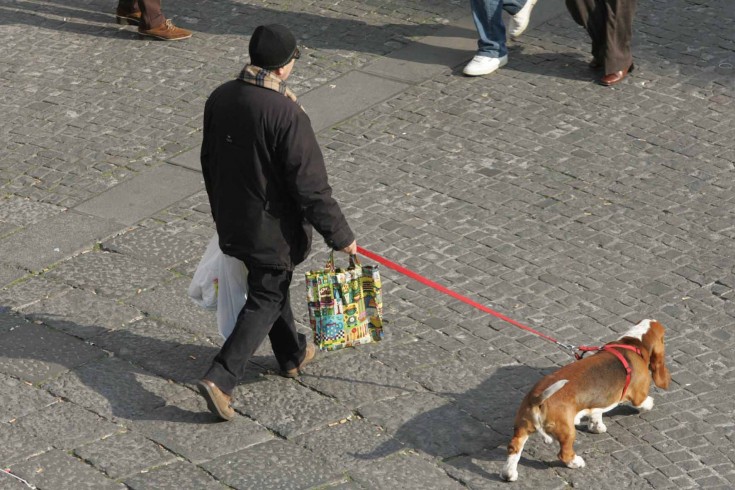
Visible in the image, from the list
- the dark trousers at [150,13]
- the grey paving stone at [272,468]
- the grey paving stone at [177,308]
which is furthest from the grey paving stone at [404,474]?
the dark trousers at [150,13]

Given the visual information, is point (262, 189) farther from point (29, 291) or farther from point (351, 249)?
point (29, 291)

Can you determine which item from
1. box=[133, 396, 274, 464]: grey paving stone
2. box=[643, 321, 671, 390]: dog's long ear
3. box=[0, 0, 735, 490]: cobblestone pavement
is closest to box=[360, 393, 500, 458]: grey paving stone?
box=[0, 0, 735, 490]: cobblestone pavement

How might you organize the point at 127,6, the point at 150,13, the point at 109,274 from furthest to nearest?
the point at 127,6 < the point at 150,13 < the point at 109,274

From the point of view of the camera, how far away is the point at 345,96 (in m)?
9.02

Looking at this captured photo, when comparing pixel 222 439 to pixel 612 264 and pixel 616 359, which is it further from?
pixel 612 264

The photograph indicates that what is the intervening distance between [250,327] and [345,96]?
12.5 ft

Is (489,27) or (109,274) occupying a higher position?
(489,27)

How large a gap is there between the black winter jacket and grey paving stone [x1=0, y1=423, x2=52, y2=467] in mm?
1223

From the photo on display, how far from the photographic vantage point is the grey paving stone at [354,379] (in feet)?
19.0

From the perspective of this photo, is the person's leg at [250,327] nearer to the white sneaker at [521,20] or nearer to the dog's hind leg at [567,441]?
the dog's hind leg at [567,441]

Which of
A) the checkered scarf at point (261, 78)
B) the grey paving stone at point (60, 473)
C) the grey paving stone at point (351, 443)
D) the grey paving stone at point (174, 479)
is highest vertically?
the checkered scarf at point (261, 78)

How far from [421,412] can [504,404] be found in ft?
1.34

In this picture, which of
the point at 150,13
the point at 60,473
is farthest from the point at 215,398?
the point at 150,13

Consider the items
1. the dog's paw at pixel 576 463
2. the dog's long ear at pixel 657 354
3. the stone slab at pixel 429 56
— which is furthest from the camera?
the stone slab at pixel 429 56
